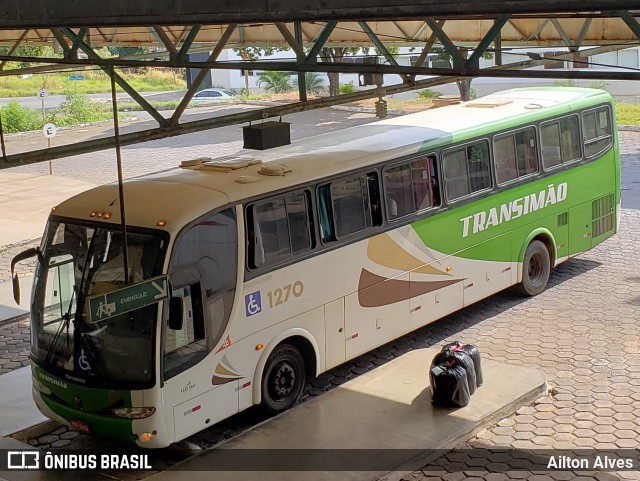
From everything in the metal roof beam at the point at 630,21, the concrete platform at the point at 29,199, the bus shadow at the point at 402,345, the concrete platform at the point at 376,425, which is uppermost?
the metal roof beam at the point at 630,21

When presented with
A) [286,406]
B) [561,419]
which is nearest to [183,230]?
[286,406]

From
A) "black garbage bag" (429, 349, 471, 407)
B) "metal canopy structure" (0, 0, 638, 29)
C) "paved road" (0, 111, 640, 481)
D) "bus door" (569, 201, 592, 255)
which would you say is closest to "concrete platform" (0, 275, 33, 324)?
"paved road" (0, 111, 640, 481)

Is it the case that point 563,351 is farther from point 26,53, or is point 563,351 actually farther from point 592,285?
point 26,53

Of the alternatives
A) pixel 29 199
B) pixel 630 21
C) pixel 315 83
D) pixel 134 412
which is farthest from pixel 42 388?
pixel 315 83

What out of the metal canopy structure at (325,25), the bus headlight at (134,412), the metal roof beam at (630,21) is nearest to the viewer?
the metal canopy structure at (325,25)

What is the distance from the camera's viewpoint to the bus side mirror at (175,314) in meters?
9.07

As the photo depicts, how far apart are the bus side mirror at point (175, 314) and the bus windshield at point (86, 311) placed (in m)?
0.17

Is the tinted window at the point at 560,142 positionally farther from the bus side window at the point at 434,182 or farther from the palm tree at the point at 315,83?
the palm tree at the point at 315,83

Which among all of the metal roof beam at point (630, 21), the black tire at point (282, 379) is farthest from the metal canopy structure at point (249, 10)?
the black tire at point (282, 379)

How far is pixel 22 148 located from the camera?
31922 mm

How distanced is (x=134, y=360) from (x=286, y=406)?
221 cm

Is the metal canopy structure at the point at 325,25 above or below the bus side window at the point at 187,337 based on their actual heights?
above

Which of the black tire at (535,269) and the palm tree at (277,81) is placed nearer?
the black tire at (535,269)

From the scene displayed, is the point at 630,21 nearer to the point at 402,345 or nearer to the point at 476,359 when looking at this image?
the point at 476,359
